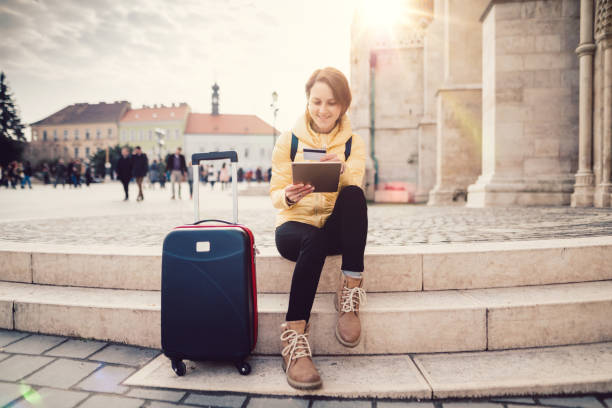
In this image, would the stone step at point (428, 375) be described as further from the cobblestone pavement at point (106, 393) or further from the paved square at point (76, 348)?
the paved square at point (76, 348)

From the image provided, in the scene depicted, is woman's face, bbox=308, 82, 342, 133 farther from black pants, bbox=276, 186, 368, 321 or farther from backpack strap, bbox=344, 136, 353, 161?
black pants, bbox=276, 186, 368, 321

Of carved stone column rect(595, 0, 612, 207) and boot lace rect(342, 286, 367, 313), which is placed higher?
carved stone column rect(595, 0, 612, 207)

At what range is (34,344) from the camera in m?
2.49

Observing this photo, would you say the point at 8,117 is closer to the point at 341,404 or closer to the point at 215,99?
the point at 215,99

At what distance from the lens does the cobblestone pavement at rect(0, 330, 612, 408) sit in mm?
1839

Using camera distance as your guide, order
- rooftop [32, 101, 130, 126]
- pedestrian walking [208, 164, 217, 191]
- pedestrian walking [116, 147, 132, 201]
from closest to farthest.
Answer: pedestrian walking [208, 164, 217, 191], pedestrian walking [116, 147, 132, 201], rooftop [32, 101, 130, 126]

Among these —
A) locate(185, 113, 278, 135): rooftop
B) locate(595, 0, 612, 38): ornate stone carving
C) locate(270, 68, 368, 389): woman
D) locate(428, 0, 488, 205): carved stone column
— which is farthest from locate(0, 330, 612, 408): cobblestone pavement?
locate(185, 113, 278, 135): rooftop

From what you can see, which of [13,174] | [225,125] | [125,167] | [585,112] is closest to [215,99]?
[225,125]

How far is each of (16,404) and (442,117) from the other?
10.8m

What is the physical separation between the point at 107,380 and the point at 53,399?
258 mm

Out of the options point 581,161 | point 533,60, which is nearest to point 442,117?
point 533,60

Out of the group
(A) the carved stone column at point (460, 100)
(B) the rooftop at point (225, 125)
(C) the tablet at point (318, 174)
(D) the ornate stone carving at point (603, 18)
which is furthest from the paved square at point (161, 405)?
(B) the rooftop at point (225, 125)

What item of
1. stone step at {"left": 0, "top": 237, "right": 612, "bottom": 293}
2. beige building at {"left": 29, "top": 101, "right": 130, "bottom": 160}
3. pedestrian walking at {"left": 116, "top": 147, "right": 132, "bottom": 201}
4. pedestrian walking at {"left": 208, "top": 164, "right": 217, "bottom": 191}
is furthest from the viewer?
beige building at {"left": 29, "top": 101, "right": 130, "bottom": 160}

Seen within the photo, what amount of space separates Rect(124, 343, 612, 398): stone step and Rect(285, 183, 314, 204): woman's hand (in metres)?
1.05
